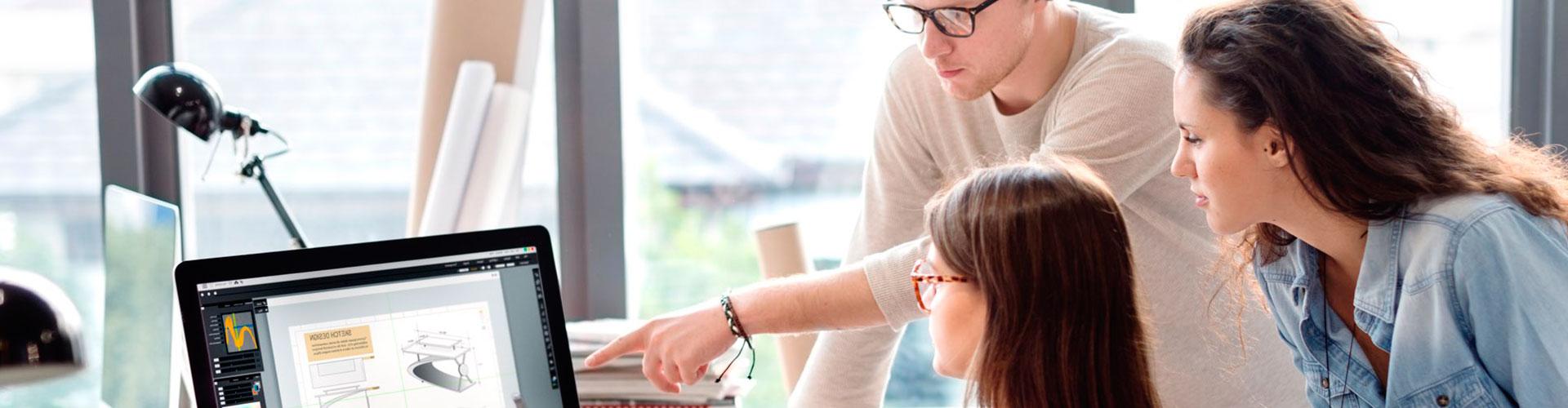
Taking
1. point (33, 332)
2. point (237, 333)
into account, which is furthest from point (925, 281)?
point (33, 332)

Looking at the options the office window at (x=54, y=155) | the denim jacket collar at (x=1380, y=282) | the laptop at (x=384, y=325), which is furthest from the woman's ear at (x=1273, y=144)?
the office window at (x=54, y=155)

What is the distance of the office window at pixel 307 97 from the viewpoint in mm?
2312

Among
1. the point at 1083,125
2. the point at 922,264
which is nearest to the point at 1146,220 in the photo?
the point at 1083,125

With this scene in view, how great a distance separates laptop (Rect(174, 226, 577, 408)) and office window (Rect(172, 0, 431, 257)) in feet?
3.79

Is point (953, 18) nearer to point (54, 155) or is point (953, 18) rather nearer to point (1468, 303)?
point (1468, 303)

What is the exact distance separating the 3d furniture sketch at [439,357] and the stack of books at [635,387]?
518 mm

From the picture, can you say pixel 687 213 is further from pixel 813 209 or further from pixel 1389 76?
pixel 1389 76

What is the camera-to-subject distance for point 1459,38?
2.33 meters

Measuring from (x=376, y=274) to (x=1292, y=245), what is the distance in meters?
0.99

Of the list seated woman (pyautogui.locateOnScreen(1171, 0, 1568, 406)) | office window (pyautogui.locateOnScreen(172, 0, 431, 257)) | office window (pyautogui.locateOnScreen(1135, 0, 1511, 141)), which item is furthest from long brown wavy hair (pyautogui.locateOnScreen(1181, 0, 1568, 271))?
office window (pyautogui.locateOnScreen(172, 0, 431, 257))

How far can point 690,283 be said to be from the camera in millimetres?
2404

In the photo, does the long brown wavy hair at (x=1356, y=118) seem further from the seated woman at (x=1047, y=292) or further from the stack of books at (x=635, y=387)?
the stack of books at (x=635, y=387)

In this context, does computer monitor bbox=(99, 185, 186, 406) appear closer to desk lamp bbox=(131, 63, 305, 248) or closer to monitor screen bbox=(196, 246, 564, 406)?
desk lamp bbox=(131, 63, 305, 248)

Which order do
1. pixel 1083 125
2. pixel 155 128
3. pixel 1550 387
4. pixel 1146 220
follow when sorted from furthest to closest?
1. pixel 155 128
2. pixel 1146 220
3. pixel 1083 125
4. pixel 1550 387
